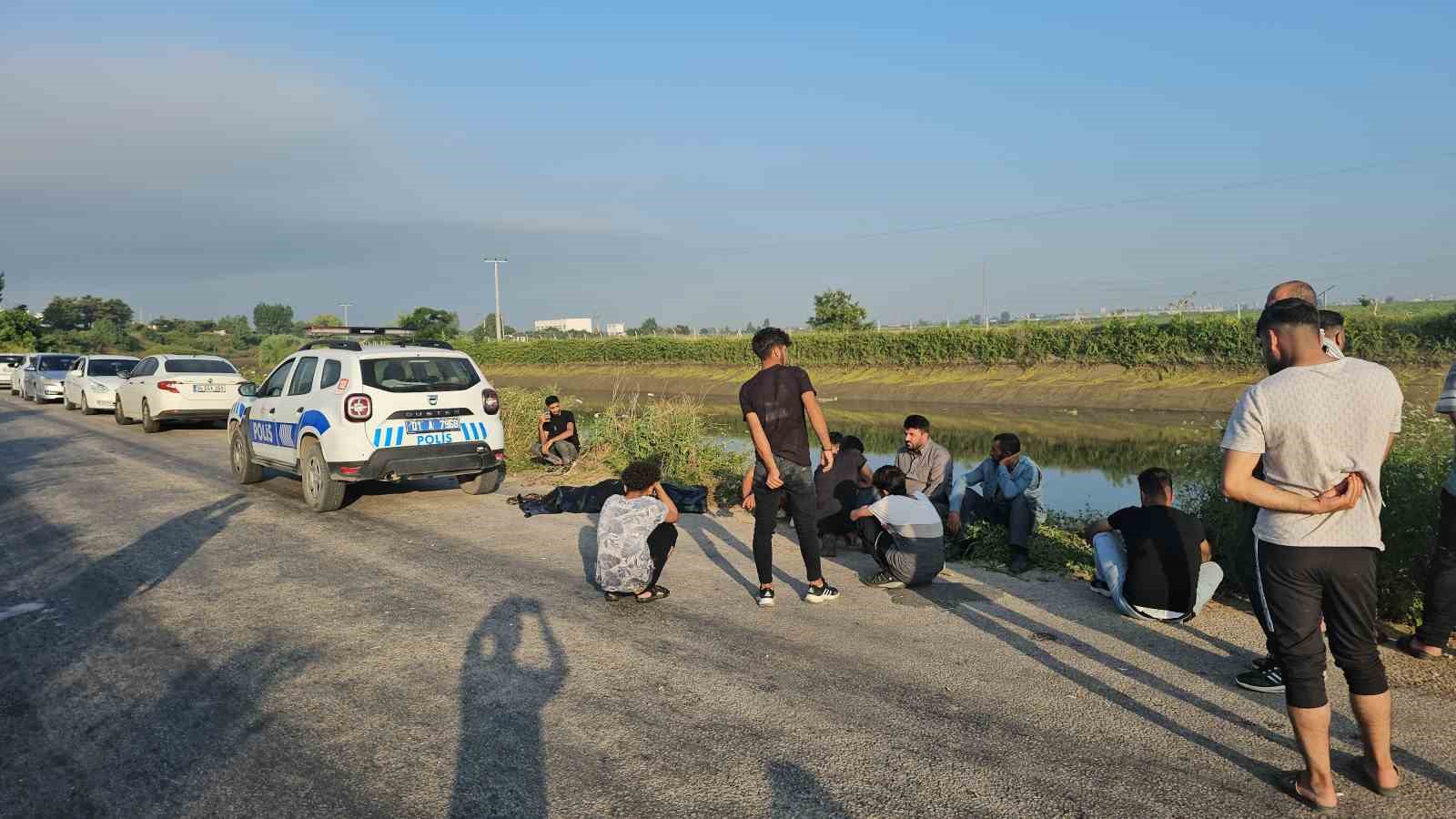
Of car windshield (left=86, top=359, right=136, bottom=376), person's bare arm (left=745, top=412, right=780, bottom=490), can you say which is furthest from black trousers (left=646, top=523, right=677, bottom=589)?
car windshield (left=86, top=359, right=136, bottom=376)

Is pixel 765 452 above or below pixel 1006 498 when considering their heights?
above

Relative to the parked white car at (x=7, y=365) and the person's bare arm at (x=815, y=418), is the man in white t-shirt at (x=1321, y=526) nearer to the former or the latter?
the person's bare arm at (x=815, y=418)

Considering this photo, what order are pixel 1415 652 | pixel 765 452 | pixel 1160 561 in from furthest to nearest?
pixel 765 452 < pixel 1160 561 < pixel 1415 652

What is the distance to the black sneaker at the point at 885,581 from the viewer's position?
23.2ft

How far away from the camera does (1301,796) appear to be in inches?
144

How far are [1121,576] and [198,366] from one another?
19.7m

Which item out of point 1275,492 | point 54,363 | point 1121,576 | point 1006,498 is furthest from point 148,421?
point 1275,492

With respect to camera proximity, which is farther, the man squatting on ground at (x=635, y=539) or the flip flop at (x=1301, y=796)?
the man squatting on ground at (x=635, y=539)

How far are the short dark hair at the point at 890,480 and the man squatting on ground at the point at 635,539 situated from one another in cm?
201

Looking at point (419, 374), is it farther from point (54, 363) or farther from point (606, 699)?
point (54, 363)

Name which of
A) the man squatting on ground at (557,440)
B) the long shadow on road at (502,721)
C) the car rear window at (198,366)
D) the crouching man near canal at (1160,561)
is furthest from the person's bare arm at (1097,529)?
the car rear window at (198,366)

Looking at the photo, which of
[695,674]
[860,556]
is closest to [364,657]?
[695,674]

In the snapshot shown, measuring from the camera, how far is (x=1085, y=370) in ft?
115

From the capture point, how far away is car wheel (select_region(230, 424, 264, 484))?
1202 centimetres
